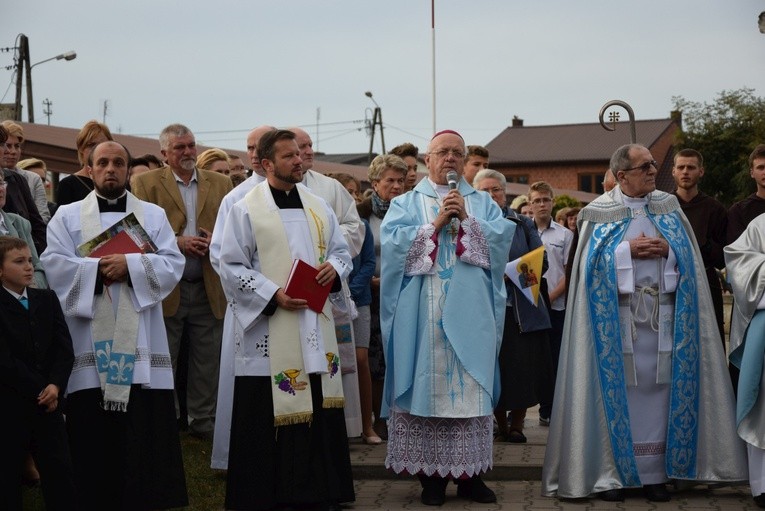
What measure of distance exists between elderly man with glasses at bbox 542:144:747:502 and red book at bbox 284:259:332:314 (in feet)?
5.92

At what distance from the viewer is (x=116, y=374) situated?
6.99 meters

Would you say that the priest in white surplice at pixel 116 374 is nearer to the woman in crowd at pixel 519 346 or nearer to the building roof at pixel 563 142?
the woman in crowd at pixel 519 346

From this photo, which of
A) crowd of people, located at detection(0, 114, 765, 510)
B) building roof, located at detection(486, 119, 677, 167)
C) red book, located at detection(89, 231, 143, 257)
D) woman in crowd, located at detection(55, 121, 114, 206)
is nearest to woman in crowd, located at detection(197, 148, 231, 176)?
crowd of people, located at detection(0, 114, 765, 510)

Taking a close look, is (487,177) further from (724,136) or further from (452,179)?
(724,136)

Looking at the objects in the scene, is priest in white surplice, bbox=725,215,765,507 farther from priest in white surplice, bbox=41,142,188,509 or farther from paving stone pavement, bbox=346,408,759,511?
priest in white surplice, bbox=41,142,188,509

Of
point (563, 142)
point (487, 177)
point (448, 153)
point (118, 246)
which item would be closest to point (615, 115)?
point (487, 177)

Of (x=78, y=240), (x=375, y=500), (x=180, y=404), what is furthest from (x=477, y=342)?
(x=180, y=404)

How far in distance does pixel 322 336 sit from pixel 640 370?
2234mm

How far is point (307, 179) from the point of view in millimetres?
9219

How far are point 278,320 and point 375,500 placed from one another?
4.84ft

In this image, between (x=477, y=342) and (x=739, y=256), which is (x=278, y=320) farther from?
(x=739, y=256)

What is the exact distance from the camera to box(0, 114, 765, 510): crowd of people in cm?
705

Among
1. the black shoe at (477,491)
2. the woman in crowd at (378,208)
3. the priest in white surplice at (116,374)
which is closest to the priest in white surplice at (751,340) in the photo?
the black shoe at (477,491)

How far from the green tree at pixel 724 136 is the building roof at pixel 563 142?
2660 centimetres
